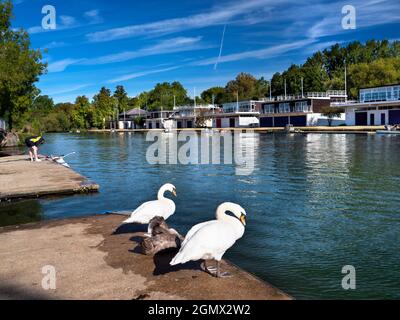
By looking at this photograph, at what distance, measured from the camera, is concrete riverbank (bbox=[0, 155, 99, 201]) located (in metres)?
17.1

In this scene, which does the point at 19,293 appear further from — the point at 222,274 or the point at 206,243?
the point at 222,274

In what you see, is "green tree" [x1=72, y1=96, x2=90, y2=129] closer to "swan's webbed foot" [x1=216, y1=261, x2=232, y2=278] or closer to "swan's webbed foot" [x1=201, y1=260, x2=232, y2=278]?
"swan's webbed foot" [x1=201, y1=260, x2=232, y2=278]

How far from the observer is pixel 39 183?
19.0 m

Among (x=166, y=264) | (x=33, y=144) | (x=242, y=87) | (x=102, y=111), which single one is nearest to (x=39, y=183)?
(x=33, y=144)

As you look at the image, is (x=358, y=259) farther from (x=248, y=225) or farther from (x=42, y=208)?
(x=42, y=208)

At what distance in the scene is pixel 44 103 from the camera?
19262 cm

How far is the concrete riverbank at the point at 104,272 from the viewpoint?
666cm

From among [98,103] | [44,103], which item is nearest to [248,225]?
[98,103]

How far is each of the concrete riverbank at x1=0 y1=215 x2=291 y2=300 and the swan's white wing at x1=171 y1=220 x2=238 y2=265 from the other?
1.59 feet

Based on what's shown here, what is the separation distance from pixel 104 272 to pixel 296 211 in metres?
9.64

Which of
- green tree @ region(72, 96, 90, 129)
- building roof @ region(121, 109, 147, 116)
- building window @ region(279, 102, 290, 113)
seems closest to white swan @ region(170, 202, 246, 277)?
building window @ region(279, 102, 290, 113)

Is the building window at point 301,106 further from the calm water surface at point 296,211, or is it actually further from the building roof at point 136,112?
the calm water surface at point 296,211

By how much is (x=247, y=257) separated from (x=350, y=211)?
657 cm
